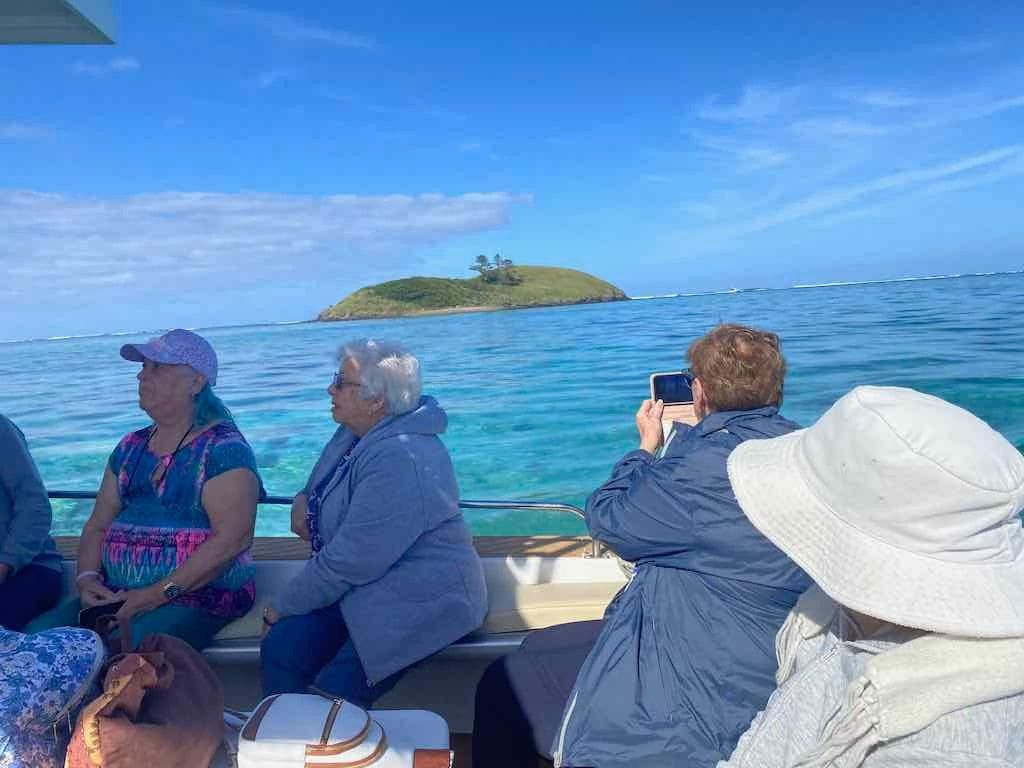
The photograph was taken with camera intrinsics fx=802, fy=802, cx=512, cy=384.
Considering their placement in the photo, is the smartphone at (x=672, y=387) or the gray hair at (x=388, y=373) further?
the gray hair at (x=388, y=373)

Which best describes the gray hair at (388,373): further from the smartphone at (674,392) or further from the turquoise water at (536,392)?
the turquoise water at (536,392)

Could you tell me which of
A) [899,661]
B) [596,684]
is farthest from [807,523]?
[596,684]

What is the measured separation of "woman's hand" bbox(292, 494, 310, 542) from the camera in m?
2.72

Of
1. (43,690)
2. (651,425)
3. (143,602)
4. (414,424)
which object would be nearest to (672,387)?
(651,425)

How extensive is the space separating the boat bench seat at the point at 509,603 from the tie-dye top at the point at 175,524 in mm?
117

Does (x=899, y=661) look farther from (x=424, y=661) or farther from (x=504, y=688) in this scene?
(x=424, y=661)

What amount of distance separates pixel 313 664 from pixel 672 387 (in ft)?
4.32

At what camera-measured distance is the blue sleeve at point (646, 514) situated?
1633 millimetres

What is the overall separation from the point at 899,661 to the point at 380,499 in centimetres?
→ 160

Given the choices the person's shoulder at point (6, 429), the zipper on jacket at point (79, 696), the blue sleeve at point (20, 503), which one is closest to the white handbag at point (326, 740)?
the zipper on jacket at point (79, 696)

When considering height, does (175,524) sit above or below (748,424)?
below

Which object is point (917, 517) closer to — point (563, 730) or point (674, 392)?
point (563, 730)

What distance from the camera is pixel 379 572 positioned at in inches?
91.3

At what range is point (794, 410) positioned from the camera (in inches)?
400
